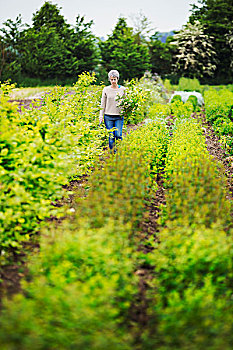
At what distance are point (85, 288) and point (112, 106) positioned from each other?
4.70 m

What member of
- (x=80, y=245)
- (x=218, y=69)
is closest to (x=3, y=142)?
(x=80, y=245)

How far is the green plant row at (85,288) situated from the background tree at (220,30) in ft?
119

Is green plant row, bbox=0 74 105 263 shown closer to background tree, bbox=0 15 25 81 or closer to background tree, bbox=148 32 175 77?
background tree, bbox=0 15 25 81

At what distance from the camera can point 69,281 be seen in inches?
83.9

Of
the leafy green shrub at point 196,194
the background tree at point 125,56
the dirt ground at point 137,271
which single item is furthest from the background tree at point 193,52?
the dirt ground at point 137,271

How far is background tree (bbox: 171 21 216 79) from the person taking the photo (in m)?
32.9

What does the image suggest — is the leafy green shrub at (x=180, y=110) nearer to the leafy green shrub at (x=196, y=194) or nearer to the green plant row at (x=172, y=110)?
the green plant row at (x=172, y=110)

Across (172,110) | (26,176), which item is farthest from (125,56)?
(26,176)

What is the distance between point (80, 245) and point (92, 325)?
622mm

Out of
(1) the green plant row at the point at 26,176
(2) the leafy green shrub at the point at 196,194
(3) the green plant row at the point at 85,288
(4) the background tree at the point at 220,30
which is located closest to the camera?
(3) the green plant row at the point at 85,288

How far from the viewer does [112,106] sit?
613 centimetres

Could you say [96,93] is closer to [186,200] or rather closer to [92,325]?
[186,200]

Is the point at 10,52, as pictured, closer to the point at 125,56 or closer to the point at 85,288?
the point at 125,56

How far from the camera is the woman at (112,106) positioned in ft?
19.9
